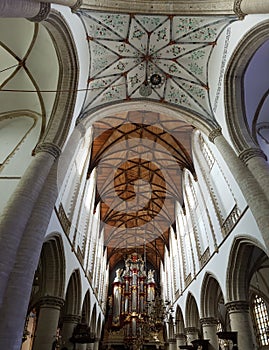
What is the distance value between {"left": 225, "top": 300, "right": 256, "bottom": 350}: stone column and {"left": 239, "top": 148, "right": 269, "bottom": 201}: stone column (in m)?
4.34

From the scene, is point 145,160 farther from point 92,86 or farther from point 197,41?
point 197,41

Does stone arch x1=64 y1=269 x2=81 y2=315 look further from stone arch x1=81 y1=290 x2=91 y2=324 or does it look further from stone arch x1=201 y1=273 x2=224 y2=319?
stone arch x1=201 y1=273 x2=224 y2=319

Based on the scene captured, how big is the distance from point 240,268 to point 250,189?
367 centimetres

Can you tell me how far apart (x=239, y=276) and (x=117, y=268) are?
69.4 feet

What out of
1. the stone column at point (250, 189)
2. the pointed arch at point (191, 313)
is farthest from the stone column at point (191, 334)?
the stone column at point (250, 189)

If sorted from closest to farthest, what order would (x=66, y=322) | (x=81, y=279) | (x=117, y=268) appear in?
(x=66, y=322) < (x=81, y=279) < (x=117, y=268)

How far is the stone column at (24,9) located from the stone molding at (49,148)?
3220 millimetres

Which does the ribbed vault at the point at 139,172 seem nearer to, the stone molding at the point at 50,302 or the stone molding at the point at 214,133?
the stone molding at the point at 214,133

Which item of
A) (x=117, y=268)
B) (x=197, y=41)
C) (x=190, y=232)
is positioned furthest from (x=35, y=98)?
(x=117, y=268)

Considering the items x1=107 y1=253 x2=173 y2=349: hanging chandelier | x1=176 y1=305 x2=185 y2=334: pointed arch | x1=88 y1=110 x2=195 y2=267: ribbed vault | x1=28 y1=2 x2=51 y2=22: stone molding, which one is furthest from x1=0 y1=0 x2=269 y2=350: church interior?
x1=107 y1=253 x2=173 y2=349: hanging chandelier

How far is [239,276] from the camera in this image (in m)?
10.0

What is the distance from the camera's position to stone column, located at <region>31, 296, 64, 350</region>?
26.0 ft

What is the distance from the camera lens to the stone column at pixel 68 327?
34.1 ft

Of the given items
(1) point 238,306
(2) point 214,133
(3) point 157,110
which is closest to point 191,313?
(1) point 238,306
